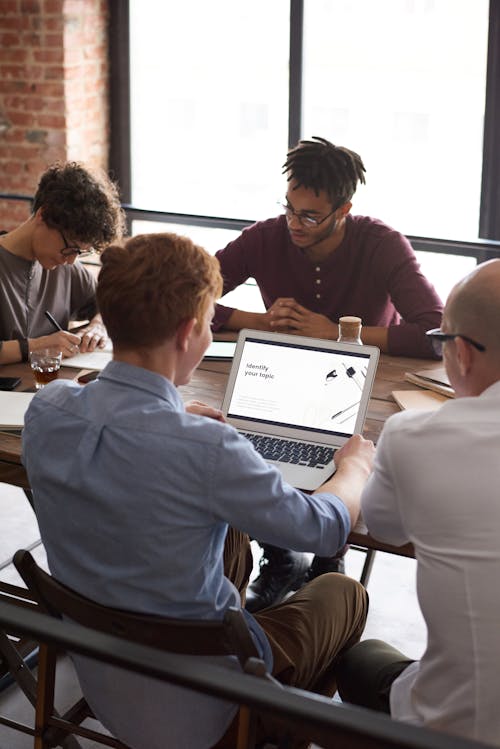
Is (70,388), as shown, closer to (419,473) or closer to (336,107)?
(419,473)

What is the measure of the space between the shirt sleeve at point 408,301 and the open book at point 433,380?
141 mm

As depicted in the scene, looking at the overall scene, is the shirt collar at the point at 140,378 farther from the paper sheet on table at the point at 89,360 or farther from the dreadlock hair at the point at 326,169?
the dreadlock hair at the point at 326,169

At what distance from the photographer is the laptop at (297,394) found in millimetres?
2137

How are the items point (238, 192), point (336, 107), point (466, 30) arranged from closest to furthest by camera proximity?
point (466, 30)
point (336, 107)
point (238, 192)

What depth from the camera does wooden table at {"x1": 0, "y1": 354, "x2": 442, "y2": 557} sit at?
83.0 inches

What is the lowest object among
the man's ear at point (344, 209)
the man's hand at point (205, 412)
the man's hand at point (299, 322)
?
the man's hand at point (205, 412)

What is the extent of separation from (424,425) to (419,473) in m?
0.07

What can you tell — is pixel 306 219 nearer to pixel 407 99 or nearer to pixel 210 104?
pixel 407 99

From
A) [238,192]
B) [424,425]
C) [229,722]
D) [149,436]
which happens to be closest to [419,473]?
[424,425]

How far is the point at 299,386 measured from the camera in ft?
7.23

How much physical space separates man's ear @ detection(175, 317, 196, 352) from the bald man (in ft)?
1.14

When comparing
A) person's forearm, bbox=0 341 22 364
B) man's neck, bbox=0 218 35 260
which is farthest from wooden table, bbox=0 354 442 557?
man's neck, bbox=0 218 35 260

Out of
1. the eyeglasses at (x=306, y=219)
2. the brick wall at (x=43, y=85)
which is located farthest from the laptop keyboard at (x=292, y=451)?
the brick wall at (x=43, y=85)

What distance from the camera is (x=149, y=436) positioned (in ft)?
4.87
